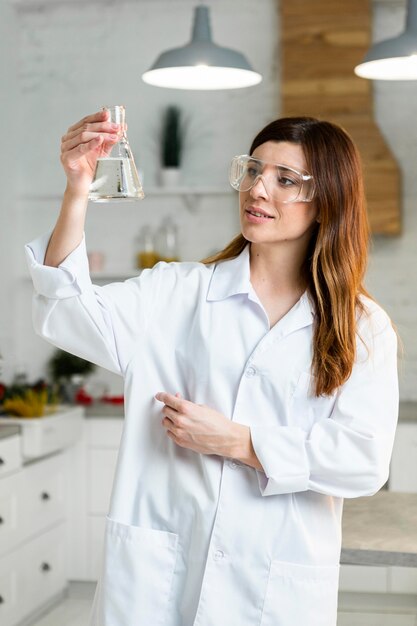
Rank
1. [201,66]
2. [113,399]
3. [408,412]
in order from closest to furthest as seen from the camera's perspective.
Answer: [201,66] < [408,412] < [113,399]

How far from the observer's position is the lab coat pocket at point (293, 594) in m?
1.54

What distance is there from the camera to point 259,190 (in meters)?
1.57

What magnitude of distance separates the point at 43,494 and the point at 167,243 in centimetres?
136

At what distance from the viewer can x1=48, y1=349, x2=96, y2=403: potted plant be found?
4566mm

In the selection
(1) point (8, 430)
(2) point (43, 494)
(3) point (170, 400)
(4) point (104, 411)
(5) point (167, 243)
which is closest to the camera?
(3) point (170, 400)

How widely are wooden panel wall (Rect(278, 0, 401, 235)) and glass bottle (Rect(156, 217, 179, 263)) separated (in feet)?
2.59

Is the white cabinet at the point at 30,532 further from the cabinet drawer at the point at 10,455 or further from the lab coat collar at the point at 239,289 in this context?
the lab coat collar at the point at 239,289

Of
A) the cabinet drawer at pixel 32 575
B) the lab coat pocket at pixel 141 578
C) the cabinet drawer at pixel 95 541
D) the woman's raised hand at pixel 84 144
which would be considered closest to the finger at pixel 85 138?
the woman's raised hand at pixel 84 144

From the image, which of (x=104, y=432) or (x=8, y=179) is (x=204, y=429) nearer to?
(x=104, y=432)

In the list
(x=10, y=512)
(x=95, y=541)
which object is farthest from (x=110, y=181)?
(x=95, y=541)

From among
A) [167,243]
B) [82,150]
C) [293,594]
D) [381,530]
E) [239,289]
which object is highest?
[82,150]

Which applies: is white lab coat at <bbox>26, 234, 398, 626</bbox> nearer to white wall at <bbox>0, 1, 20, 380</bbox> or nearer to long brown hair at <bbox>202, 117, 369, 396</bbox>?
long brown hair at <bbox>202, 117, 369, 396</bbox>

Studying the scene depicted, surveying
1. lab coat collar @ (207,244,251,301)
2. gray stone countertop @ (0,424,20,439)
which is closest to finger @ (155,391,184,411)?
lab coat collar @ (207,244,251,301)

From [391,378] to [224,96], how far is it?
3.27m
